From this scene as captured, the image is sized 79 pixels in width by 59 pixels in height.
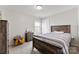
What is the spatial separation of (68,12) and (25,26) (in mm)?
1671

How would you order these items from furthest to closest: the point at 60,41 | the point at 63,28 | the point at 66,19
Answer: the point at 63,28
the point at 66,19
the point at 60,41

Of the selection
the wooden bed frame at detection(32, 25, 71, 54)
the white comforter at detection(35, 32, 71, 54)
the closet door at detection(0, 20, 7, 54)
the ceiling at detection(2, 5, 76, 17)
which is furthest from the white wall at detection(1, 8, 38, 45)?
the white comforter at detection(35, 32, 71, 54)

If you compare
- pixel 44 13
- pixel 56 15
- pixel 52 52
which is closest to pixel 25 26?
pixel 44 13

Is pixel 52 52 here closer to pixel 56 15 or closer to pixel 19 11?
pixel 56 15

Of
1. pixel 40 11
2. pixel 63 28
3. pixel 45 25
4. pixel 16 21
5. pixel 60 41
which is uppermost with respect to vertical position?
pixel 40 11

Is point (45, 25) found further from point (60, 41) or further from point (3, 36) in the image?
Result: point (3, 36)

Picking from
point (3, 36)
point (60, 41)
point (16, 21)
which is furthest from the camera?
point (16, 21)

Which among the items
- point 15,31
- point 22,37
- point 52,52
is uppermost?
point 15,31

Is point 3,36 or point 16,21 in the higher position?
point 16,21

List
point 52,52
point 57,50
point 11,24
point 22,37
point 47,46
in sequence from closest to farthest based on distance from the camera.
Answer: point 57,50
point 52,52
point 47,46
point 11,24
point 22,37

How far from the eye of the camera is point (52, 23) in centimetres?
297

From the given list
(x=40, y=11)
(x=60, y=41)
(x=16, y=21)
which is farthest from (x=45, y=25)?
(x=60, y=41)

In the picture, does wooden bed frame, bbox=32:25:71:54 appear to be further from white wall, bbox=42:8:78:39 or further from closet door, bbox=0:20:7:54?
closet door, bbox=0:20:7:54

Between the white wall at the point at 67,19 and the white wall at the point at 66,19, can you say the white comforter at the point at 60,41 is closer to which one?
the white wall at the point at 66,19
